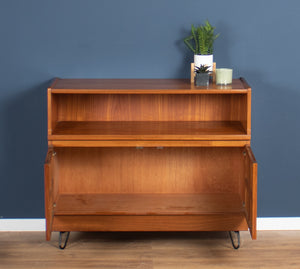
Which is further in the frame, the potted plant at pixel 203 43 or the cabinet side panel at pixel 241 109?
the potted plant at pixel 203 43

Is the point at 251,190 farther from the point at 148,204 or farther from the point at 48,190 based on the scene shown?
the point at 48,190

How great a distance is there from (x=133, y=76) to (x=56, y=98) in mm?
435

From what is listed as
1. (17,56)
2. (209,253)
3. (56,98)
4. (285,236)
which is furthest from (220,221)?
(17,56)

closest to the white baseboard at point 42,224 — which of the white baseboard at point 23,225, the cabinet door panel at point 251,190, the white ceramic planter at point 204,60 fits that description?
the white baseboard at point 23,225

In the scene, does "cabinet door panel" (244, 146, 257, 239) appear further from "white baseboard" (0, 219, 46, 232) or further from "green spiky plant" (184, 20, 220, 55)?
"white baseboard" (0, 219, 46, 232)

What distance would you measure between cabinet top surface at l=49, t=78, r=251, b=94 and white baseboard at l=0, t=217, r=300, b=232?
84cm

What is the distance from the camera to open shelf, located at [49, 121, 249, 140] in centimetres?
277

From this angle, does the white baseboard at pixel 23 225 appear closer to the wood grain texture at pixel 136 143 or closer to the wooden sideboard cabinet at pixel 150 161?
the wooden sideboard cabinet at pixel 150 161

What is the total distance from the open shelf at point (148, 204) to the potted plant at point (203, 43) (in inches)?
27.8

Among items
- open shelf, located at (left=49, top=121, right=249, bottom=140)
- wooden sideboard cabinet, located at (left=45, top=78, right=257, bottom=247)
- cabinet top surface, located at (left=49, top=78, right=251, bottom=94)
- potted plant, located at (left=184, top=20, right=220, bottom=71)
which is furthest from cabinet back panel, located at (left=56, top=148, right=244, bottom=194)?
potted plant, located at (left=184, top=20, right=220, bottom=71)

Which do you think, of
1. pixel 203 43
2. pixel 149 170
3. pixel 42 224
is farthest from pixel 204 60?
pixel 42 224

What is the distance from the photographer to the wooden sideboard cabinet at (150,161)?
285 cm

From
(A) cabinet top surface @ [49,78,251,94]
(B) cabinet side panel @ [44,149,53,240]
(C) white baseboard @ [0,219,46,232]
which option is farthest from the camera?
(C) white baseboard @ [0,219,46,232]

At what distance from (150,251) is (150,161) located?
486mm
